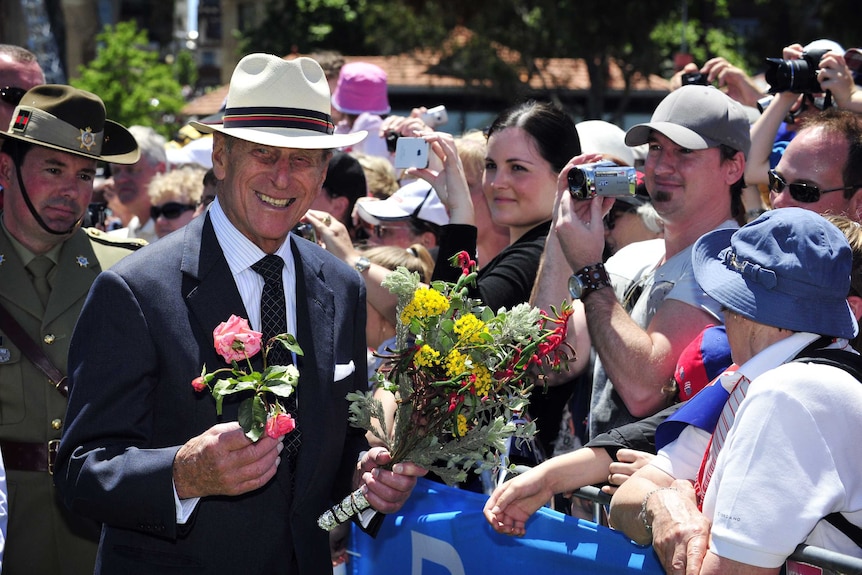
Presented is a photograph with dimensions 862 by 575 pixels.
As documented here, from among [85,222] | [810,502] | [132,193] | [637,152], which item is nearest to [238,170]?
[810,502]

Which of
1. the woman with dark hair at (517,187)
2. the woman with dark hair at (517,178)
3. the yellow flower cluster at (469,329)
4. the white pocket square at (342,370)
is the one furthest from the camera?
the woman with dark hair at (517,178)

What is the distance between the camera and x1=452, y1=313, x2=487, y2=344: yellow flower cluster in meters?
2.76

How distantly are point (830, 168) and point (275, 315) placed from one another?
216cm

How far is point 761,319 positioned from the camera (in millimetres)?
2506

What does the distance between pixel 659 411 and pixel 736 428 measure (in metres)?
1.15

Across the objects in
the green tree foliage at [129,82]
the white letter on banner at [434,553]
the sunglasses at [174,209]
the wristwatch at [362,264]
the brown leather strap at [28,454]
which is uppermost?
the wristwatch at [362,264]

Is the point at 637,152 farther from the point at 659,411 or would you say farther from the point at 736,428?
the point at 736,428

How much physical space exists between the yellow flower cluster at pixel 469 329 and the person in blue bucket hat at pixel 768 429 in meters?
0.61

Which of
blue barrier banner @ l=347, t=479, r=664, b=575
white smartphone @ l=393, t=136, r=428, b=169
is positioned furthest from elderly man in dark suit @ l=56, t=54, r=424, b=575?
white smartphone @ l=393, t=136, r=428, b=169

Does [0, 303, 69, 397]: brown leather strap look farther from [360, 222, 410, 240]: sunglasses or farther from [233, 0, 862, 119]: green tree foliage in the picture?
[233, 0, 862, 119]: green tree foliage

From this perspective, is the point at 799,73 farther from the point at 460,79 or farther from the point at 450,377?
the point at 460,79

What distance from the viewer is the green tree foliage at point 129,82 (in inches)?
1205

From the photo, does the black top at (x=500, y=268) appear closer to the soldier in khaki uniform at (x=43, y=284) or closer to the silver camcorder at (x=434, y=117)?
the soldier in khaki uniform at (x=43, y=284)

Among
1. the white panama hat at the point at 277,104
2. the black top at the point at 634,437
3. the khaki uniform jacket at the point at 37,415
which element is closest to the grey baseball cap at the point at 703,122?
the black top at the point at 634,437
